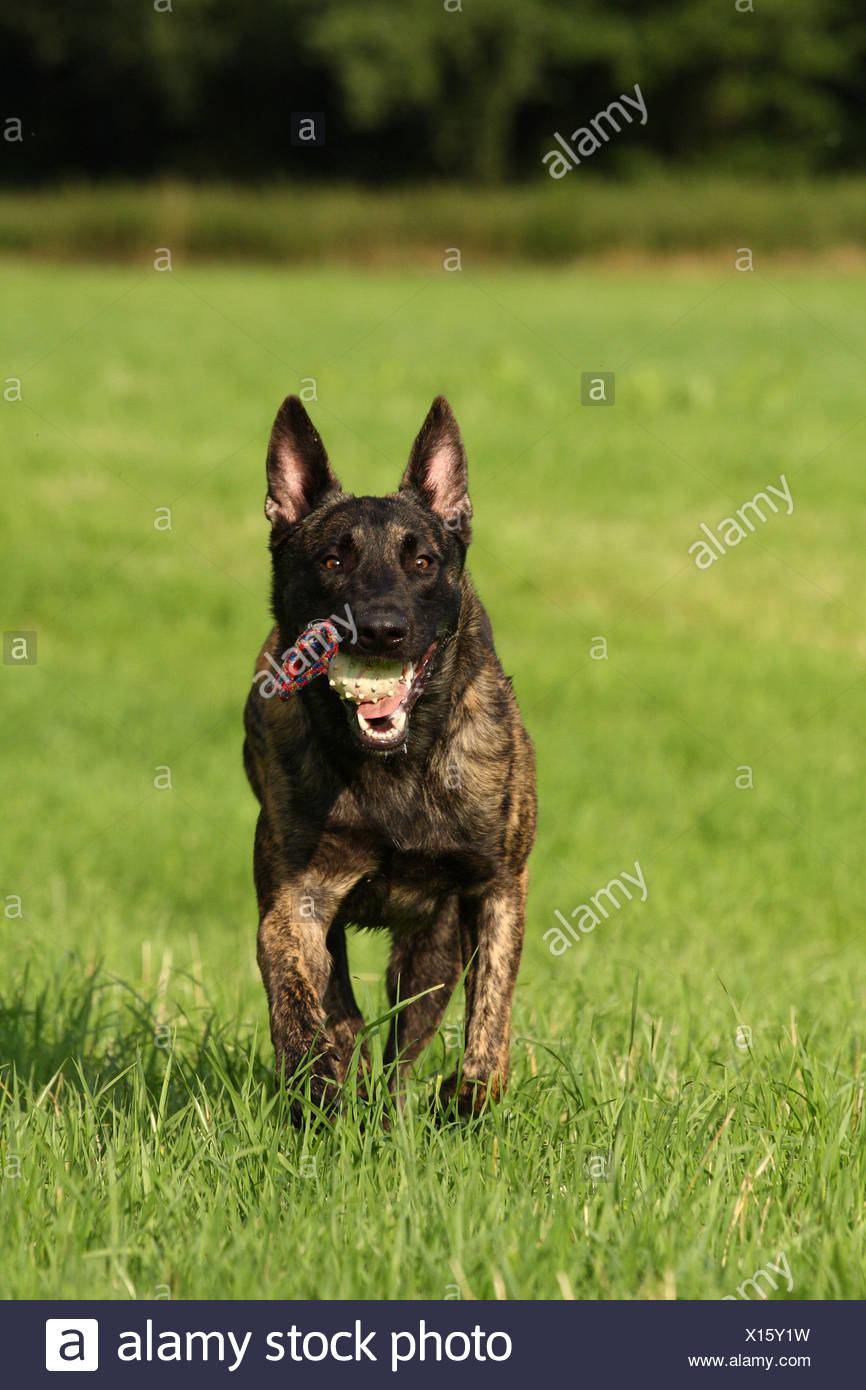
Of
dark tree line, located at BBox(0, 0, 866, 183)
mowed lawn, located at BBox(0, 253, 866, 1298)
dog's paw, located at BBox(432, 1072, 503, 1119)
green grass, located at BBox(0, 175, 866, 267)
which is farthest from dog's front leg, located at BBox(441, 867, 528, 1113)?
dark tree line, located at BBox(0, 0, 866, 183)

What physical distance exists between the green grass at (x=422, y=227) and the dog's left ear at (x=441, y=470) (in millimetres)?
39081

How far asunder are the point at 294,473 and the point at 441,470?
48cm

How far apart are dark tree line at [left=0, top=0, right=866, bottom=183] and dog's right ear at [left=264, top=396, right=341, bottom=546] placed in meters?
50.6

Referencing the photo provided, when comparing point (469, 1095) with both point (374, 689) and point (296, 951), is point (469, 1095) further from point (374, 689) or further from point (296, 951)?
A: point (374, 689)

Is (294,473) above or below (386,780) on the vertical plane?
above

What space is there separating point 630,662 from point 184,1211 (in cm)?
1310

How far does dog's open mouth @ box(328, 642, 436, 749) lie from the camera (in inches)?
177

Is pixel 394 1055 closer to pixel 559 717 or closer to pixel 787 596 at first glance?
pixel 559 717

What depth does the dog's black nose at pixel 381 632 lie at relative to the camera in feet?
14.5

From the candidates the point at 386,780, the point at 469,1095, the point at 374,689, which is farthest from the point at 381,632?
the point at 469,1095

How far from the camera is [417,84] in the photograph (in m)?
54.7

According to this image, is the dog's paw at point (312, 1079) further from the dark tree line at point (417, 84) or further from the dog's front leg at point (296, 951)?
the dark tree line at point (417, 84)

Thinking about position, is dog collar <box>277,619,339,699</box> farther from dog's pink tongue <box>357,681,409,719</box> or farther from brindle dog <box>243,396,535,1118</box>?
dog's pink tongue <box>357,681,409,719</box>
